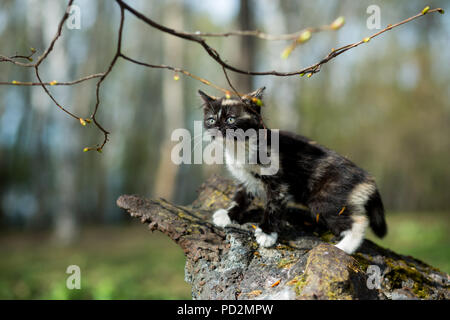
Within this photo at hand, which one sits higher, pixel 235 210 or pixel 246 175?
pixel 246 175

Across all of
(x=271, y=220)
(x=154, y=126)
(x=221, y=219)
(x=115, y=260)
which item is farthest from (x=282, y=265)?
(x=154, y=126)

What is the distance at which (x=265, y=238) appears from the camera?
2908 millimetres

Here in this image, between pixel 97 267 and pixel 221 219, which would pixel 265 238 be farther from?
pixel 97 267

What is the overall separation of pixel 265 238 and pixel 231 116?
117 cm

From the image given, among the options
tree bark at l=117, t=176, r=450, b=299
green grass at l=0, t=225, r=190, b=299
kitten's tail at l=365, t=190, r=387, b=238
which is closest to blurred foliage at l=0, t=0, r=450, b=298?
green grass at l=0, t=225, r=190, b=299

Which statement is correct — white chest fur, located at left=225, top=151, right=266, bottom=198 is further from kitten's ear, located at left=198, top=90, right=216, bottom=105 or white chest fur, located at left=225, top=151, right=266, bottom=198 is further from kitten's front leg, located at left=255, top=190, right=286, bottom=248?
kitten's ear, located at left=198, top=90, right=216, bottom=105

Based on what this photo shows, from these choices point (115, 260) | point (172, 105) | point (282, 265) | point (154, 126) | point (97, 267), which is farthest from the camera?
point (154, 126)

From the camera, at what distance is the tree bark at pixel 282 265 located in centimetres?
224

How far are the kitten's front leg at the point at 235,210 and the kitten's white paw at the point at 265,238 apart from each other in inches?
14.7

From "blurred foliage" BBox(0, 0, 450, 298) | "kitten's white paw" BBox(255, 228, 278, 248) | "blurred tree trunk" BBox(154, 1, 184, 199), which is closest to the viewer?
"kitten's white paw" BBox(255, 228, 278, 248)

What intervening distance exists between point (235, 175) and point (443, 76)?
541 inches

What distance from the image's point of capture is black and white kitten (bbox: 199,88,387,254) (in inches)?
127

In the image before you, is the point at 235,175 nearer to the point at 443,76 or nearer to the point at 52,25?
the point at 52,25
